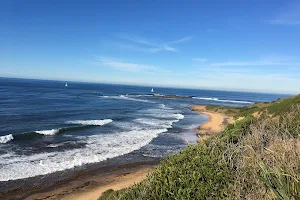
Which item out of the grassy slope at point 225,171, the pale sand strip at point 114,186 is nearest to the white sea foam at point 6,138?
the pale sand strip at point 114,186

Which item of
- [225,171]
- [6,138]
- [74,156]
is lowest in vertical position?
[74,156]

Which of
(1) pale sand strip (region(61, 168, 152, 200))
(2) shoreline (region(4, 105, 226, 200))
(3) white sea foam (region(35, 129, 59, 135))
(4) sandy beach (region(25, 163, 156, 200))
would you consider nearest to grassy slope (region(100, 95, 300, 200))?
(2) shoreline (region(4, 105, 226, 200))

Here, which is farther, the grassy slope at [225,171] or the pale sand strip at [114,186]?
the pale sand strip at [114,186]

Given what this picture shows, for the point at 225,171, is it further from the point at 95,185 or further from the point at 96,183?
the point at 96,183

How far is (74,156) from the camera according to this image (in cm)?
2300

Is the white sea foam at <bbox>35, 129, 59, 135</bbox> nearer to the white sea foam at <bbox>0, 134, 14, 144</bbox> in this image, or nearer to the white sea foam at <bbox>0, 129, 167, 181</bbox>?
the white sea foam at <bbox>0, 134, 14, 144</bbox>

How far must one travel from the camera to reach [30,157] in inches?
871

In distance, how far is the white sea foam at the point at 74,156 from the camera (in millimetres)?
19031

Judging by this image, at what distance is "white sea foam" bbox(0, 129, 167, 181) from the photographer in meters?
19.0

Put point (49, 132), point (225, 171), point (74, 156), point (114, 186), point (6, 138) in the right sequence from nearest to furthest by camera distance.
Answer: point (225, 171) → point (114, 186) → point (74, 156) → point (6, 138) → point (49, 132)

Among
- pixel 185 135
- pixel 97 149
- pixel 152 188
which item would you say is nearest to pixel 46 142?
pixel 97 149

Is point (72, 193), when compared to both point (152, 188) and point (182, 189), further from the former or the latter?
point (182, 189)

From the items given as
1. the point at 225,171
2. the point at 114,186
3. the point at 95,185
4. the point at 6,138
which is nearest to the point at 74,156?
the point at 95,185

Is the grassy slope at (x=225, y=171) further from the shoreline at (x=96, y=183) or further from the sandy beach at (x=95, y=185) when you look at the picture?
the sandy beach at (x=95, y=185)
